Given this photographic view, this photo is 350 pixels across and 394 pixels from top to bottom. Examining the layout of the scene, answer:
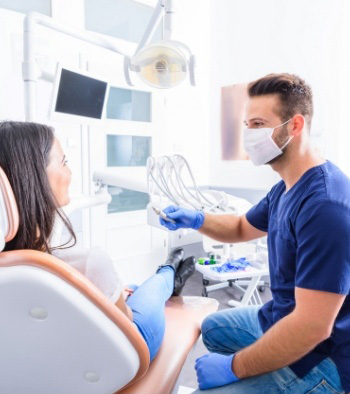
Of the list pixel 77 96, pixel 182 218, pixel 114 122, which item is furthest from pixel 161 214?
pixel 114 122

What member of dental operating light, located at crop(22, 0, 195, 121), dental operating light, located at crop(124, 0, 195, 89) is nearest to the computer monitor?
dental operating light, located at crop(22, 0, 195, 121)

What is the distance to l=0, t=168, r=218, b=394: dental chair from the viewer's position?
1.96ft

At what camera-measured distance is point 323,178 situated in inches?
39.0

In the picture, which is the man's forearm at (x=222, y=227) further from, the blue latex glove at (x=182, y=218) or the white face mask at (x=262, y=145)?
the white face mask at (x=262, y=145)

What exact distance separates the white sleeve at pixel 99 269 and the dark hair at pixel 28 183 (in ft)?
0.26

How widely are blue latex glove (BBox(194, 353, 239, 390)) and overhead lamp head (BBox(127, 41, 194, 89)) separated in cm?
94

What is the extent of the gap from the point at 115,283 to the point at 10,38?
2.26 m

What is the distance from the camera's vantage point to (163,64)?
1.20 m

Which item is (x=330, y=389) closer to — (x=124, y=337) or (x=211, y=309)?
(x=211, y=309)

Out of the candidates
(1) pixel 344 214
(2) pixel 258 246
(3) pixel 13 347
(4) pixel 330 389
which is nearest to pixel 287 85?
Result: (1) pixel 344 214

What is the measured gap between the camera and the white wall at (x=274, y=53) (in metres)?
2.67

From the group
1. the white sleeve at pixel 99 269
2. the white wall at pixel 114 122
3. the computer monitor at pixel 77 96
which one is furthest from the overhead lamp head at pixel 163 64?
the white wall at pixel 114 122

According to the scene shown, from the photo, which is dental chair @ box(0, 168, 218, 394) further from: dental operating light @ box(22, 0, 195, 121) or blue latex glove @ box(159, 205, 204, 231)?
dental operating light @ box(22, 0, 195, 121)

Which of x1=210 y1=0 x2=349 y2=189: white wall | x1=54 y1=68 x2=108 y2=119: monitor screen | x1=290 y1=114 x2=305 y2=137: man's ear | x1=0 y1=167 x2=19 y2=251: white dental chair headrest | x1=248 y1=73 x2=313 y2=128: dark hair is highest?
x1=210 y1=0 x2=349 y2=189: white wall
